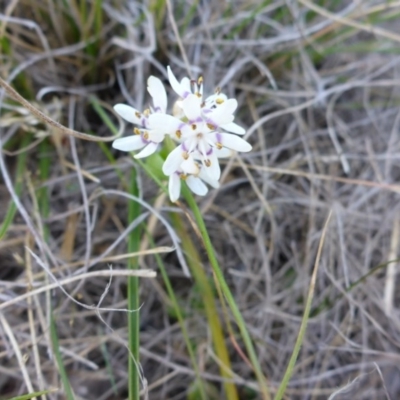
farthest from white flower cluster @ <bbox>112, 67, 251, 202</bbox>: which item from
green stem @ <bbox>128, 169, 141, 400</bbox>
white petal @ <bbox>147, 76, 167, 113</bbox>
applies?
green stem @ <bbox>128, 169, 141, 400</bbox>

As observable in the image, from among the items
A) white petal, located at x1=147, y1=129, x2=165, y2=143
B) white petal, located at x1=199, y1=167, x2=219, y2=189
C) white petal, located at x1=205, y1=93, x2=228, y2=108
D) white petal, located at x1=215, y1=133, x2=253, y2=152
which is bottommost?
white petal, located at x1=199, y1=167, x2=219, y2=189

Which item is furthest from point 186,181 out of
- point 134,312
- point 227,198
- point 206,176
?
point 227,198

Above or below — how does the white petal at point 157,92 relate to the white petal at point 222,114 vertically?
above

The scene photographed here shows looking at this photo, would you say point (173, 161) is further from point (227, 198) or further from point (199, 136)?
point (227, 198)

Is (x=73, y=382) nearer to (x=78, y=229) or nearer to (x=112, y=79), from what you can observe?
(x=78, y=229)

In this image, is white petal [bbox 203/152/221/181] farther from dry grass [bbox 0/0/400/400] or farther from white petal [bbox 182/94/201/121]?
dry grass [bbox 0/0/400/400]

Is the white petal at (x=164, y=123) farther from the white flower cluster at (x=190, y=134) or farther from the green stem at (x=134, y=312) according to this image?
the green stem at (x=134, y=312)

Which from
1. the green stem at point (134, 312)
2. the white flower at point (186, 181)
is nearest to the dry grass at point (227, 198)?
the green stem at point (134, 312)

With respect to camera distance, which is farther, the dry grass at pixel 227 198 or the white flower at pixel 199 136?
the dry grass at pixel 227 198
